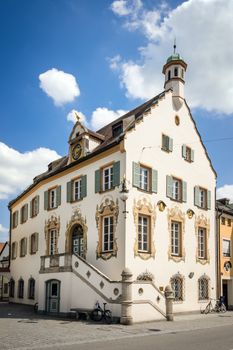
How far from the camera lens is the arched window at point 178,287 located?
25.6m

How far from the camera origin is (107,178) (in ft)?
81.0

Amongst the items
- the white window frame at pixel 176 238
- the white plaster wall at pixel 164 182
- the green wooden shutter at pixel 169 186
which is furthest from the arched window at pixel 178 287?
the green wooden shutter at pixel 169 186

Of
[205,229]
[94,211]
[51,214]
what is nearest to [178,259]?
[205,229]

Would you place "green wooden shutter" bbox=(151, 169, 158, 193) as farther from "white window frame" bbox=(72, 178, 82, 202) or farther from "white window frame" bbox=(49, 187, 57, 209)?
"white window frame" bbox=(49, 187, 57, 209)

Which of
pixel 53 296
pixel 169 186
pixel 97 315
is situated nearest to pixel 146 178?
pixel 169 186

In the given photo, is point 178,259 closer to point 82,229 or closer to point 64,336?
point 82,229

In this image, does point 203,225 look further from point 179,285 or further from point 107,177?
point 107,177

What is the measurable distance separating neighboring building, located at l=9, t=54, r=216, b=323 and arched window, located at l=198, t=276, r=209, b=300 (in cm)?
7

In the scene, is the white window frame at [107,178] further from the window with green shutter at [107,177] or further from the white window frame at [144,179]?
the white window frame at [144,179]

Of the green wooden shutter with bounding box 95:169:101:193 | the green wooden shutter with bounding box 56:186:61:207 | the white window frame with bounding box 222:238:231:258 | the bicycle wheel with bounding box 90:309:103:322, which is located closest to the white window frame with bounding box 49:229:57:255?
the green wooden shutter with bounding box 56:186:61:207

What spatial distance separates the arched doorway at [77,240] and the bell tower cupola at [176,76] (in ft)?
33.8

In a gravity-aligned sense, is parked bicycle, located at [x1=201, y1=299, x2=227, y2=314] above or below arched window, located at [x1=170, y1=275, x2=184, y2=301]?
below

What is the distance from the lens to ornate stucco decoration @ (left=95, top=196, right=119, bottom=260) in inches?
911

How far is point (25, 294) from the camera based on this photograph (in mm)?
33969
